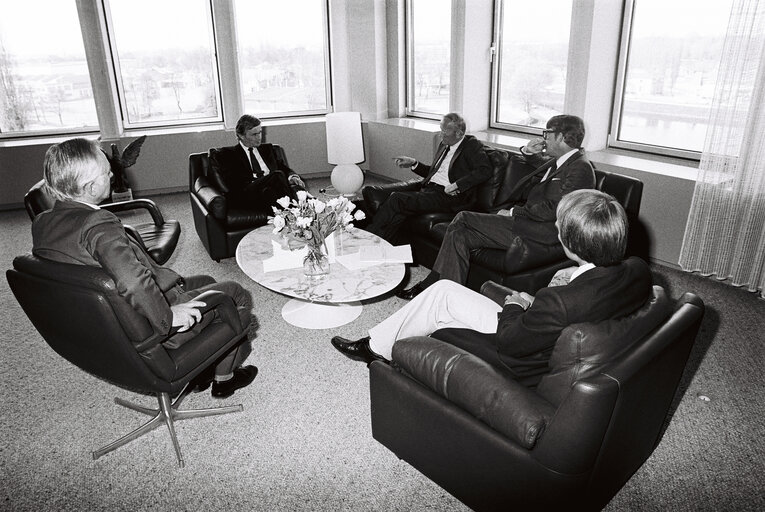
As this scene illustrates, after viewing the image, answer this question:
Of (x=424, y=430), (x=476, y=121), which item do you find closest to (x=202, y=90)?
(x=476, y=121)

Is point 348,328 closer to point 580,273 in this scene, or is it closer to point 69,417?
point 69,417

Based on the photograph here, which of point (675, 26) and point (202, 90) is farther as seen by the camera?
point (202, 90)

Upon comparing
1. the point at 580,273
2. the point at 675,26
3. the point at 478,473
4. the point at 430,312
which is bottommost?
the point at 478,473

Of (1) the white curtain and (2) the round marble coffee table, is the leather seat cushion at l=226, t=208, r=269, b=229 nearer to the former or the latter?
(2) the round marble coffee table

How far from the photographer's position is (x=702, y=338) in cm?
328

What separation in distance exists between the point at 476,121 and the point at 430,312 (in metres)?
4.16

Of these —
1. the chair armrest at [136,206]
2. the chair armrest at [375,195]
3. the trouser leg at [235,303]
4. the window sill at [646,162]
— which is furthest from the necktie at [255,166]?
the window sill at [646,162]

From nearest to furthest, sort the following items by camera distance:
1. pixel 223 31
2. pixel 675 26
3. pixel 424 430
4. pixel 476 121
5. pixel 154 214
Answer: pixel 424 430 → pixel 154 214 → pixel 675 26 → pixel 476 121 → pixel 223 31

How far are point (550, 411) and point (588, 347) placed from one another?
0.25 m

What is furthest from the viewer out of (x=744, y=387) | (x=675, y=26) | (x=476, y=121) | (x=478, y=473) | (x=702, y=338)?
(x=476, y=121)

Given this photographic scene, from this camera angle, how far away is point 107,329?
1.94 metres

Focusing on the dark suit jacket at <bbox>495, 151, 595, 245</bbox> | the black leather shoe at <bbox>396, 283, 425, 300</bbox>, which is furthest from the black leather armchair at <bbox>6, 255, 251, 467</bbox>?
the dark suit jacket at <bbox>495, 151, 595, 245</bbox>

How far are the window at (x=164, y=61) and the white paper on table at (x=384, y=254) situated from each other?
15.5ft

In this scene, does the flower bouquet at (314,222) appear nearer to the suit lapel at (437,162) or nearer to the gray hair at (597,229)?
the gray hair at (597,229)
